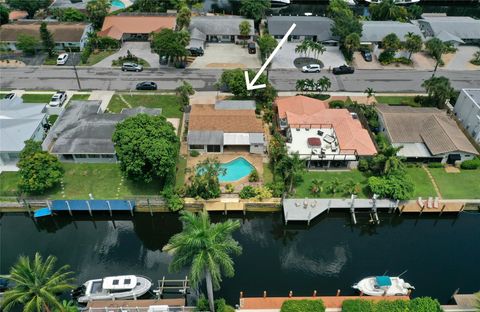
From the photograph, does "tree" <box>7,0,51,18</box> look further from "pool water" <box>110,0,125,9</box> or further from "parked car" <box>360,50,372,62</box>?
"parked car" <box>360,50,372,62</box>

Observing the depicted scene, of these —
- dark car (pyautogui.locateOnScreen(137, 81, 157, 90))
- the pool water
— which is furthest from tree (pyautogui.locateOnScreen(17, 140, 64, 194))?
the pool water

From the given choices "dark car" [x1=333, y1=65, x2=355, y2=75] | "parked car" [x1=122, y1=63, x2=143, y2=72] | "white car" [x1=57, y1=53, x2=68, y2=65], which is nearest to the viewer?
"parked car" [x1=122, y1=63, x2=143, y2=72]

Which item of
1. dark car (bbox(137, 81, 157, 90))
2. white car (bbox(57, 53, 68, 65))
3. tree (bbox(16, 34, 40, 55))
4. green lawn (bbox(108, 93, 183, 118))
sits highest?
tree (bbox(16, 34, 40, 55))

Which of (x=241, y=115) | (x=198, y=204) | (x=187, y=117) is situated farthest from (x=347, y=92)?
(x=198, y=204)

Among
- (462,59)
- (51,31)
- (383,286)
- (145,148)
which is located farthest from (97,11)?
(383,286)

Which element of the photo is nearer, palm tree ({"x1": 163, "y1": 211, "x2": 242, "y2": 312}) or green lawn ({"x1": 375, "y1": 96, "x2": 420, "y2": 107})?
palm tree ({"x1": 163, "y1": 211, "x2": 242, "y2": 312})

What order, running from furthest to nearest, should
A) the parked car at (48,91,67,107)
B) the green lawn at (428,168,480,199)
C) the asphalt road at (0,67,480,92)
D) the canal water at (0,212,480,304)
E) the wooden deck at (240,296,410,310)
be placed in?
the asphalt road at (0,67,480,92) < the parked car at (48,91,67,107) < the green lawn at (428,168,480,199) < the canal water at (0,212,480,304) < the wooden deck at (240,296,410,310)

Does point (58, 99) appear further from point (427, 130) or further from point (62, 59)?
point (427, 130)

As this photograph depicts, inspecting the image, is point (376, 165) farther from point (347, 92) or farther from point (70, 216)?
point (70, 216)

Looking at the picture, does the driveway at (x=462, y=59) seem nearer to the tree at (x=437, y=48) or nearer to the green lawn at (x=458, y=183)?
the tree at (x=437, y=48)
